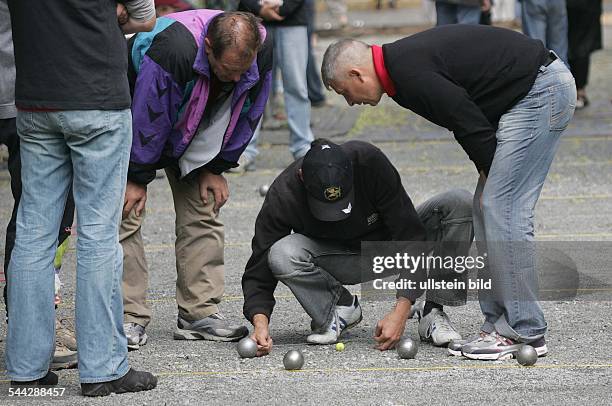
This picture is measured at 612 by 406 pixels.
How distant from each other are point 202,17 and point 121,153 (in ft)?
3.65

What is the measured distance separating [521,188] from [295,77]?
4.95 m

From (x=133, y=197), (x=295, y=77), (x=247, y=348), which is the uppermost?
(x=133, y=197)

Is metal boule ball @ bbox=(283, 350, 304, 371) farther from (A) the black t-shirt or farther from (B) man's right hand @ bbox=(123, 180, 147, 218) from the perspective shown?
(A) the black t-shirt

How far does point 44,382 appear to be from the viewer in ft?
16.1

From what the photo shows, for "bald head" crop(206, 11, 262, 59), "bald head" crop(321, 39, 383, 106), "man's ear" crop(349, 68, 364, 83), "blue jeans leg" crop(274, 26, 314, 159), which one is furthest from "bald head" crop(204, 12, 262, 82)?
"blue jeans leg" crop(274, 26, 314, 159)

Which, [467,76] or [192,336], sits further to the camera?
[192,336]

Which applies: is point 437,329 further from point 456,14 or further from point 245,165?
point 456,14

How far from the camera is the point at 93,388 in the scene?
15.8ft

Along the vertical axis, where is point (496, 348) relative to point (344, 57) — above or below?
below

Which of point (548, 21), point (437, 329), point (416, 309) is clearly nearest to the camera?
point (437, 329)

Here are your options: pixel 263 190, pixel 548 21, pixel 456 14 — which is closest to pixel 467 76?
pixel 263 190

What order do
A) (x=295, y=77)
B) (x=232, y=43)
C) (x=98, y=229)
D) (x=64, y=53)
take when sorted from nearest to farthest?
(x=64, y=53)
(x=98, y=229)
(x=232, y=43)
(x=295, y=77)

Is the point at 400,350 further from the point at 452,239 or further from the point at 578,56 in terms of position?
the point at 578,56

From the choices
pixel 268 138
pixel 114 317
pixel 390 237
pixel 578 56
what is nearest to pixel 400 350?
pixel 390 237
